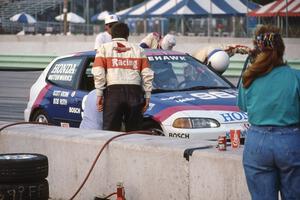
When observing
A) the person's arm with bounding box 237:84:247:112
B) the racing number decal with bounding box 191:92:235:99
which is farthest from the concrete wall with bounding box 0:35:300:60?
the person's arm with bounding box 237:84:247:112

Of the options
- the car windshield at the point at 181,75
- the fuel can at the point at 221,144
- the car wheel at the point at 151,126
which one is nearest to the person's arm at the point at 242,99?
the fuel can at the point at 221,144

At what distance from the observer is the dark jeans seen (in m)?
8.94

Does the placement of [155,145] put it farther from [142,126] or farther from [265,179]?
[142,126]

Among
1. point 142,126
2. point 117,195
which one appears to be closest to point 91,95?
point 142,126

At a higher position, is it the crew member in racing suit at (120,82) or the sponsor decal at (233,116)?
the crew member in racing suit at (120,82)

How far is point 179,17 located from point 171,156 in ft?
111

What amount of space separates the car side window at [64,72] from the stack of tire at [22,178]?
4.37 meters

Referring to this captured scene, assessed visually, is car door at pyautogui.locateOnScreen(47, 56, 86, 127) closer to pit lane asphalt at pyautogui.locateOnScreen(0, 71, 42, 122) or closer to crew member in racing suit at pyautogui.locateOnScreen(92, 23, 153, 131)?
crew member in racing suit at pyautogui.locateOnScreen(92, 23, 153, 131)

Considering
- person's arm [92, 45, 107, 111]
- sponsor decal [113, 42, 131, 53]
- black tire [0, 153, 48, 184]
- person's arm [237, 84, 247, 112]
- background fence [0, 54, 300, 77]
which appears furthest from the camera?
background fence [0, 54, 300, 77]

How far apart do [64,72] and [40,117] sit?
0.69 metres

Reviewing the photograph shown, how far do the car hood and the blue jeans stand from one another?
466 cm

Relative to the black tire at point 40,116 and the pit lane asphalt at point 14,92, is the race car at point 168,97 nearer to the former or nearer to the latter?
the black tire at point 40,116

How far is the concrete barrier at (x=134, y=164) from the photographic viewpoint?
6309mm

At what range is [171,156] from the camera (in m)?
6.71
